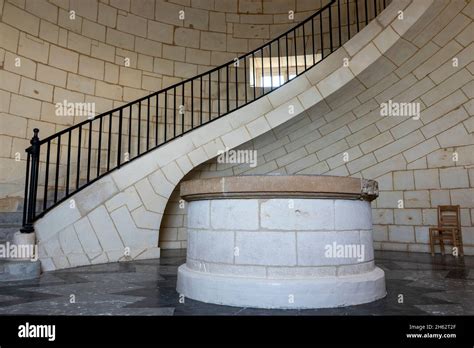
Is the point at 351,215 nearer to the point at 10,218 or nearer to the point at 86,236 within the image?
the point at 86,236

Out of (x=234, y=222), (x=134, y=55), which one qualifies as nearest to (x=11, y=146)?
(x=134, y=55)

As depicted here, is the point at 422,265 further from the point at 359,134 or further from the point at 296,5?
the point at 296,5

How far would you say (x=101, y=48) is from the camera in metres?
5.47

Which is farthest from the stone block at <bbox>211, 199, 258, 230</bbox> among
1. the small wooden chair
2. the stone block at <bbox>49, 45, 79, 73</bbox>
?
the stone block at <bbox>49, 45, 79, 73</bbox>

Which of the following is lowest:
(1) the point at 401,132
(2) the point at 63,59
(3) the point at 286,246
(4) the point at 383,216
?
(3) the point at 286,246

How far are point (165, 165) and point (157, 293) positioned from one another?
7.60 ft

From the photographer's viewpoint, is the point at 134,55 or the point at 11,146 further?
the point at 134,55

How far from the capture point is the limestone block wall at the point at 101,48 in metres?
4.47

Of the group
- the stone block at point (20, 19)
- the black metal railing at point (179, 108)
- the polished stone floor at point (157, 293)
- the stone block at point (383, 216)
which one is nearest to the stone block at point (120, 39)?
the black metal railing at point (179, 108)

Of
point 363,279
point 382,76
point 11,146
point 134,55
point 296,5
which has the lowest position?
point 363,279

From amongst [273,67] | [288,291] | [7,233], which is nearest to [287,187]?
[288,291]

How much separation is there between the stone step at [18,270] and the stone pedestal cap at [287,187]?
76.3 inches
